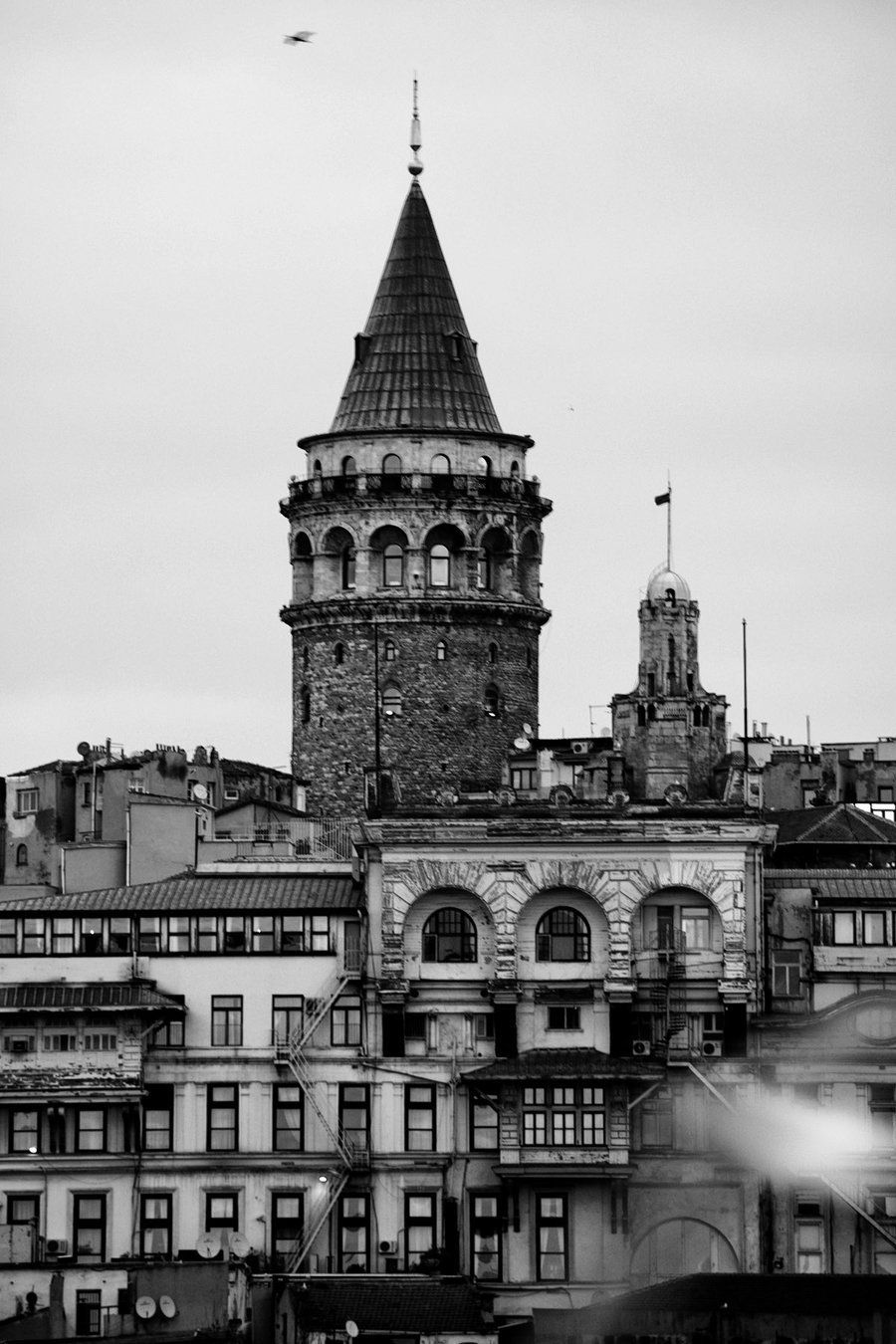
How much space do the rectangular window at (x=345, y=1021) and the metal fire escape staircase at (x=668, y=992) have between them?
29.5 feet

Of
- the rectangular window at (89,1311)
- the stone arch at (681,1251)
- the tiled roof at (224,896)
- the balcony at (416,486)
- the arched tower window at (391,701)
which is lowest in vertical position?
the rectangular window at (89,1311)

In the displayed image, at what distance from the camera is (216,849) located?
177 meters

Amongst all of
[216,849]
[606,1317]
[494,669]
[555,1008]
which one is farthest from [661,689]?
[606,1317]

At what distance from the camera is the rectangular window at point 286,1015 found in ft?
516

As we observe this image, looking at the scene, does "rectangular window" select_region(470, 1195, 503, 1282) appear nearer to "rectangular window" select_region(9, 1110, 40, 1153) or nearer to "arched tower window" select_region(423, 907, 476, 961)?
"arched tower window" select_region(423, 907, 476, 961)

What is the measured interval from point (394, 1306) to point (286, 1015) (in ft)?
42.3

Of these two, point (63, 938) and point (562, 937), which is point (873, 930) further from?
point (63, 938)

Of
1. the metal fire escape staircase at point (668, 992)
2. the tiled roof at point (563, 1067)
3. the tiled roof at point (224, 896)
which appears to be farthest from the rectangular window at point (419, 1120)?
the metal fire escape staircase at point (668, 992)

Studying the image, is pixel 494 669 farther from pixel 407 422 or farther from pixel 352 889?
pixel 352 889

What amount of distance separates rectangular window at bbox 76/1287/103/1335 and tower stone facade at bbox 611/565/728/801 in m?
45.7

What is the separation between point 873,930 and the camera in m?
160

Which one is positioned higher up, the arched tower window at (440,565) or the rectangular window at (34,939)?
the arched tower window at (440,565)

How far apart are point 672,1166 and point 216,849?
92.0 feet

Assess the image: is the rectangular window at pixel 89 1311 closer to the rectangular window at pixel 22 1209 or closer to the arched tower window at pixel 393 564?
the rectangular window at pixel 22 1209
